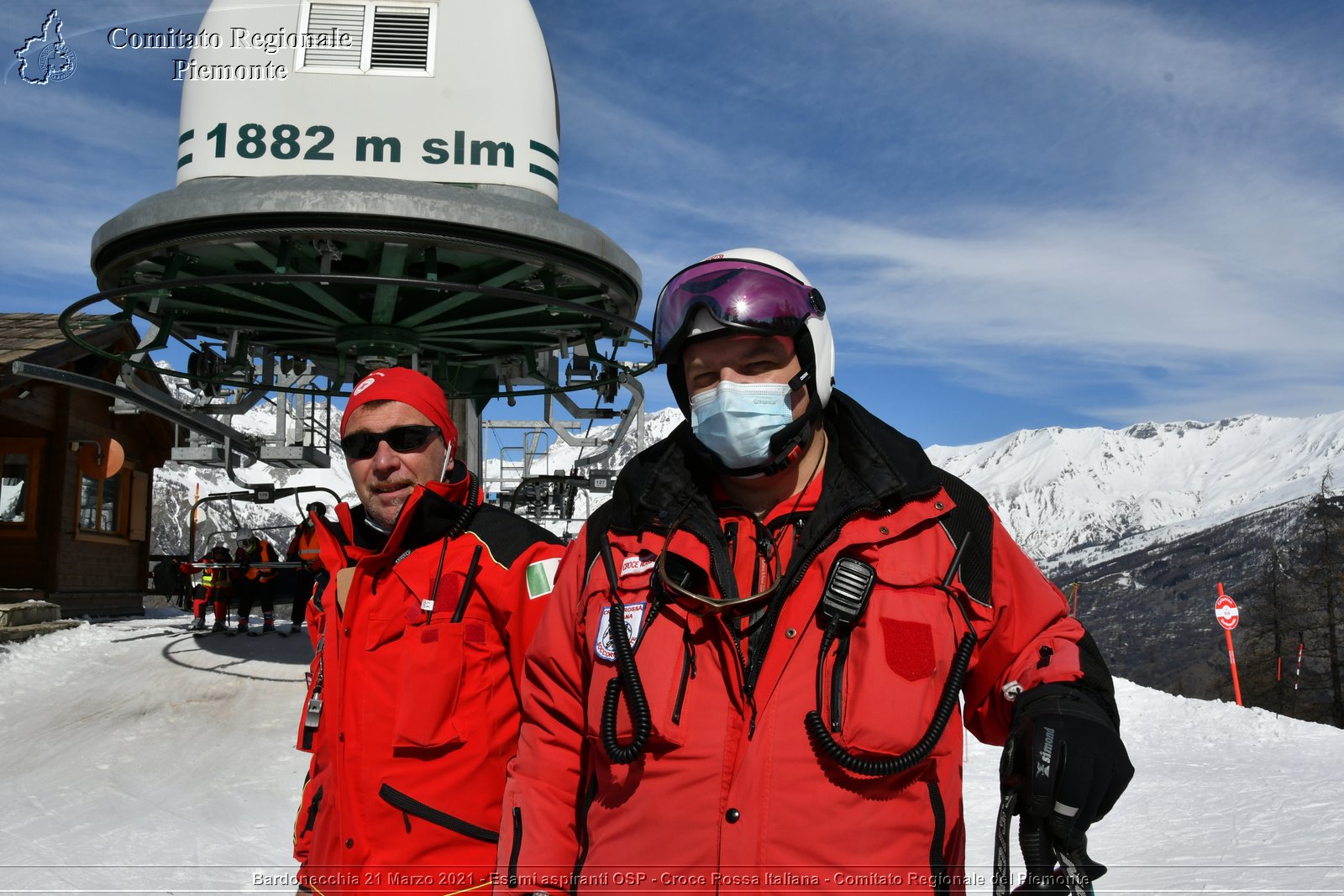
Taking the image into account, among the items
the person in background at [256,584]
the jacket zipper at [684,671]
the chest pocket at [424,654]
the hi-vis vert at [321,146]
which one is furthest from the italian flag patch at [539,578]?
the person in background at [256,584]

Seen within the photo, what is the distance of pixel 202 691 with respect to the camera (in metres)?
10.2

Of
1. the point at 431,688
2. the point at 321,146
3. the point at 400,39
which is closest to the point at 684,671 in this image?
the point at 431,688

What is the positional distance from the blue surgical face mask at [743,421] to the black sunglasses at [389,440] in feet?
4.05

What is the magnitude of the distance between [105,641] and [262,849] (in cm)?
830

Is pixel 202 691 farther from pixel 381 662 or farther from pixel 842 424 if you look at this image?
pixel 842 424

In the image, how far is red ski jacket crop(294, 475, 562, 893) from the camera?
2.65 m

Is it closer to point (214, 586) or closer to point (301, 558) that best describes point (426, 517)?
point (301, 558)

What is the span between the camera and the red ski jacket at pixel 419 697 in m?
2.65

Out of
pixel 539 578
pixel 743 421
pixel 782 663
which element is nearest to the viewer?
pixel 782 663

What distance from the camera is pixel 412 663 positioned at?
2773 millimetres

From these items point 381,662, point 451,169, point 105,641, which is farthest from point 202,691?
point 381,662

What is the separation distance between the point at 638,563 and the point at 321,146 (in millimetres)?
7604

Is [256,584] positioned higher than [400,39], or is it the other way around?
[400,39]

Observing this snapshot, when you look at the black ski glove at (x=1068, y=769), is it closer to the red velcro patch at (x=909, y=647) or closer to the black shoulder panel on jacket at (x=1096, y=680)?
the black shoulder panel on jacket at (x=1096, y=680)
